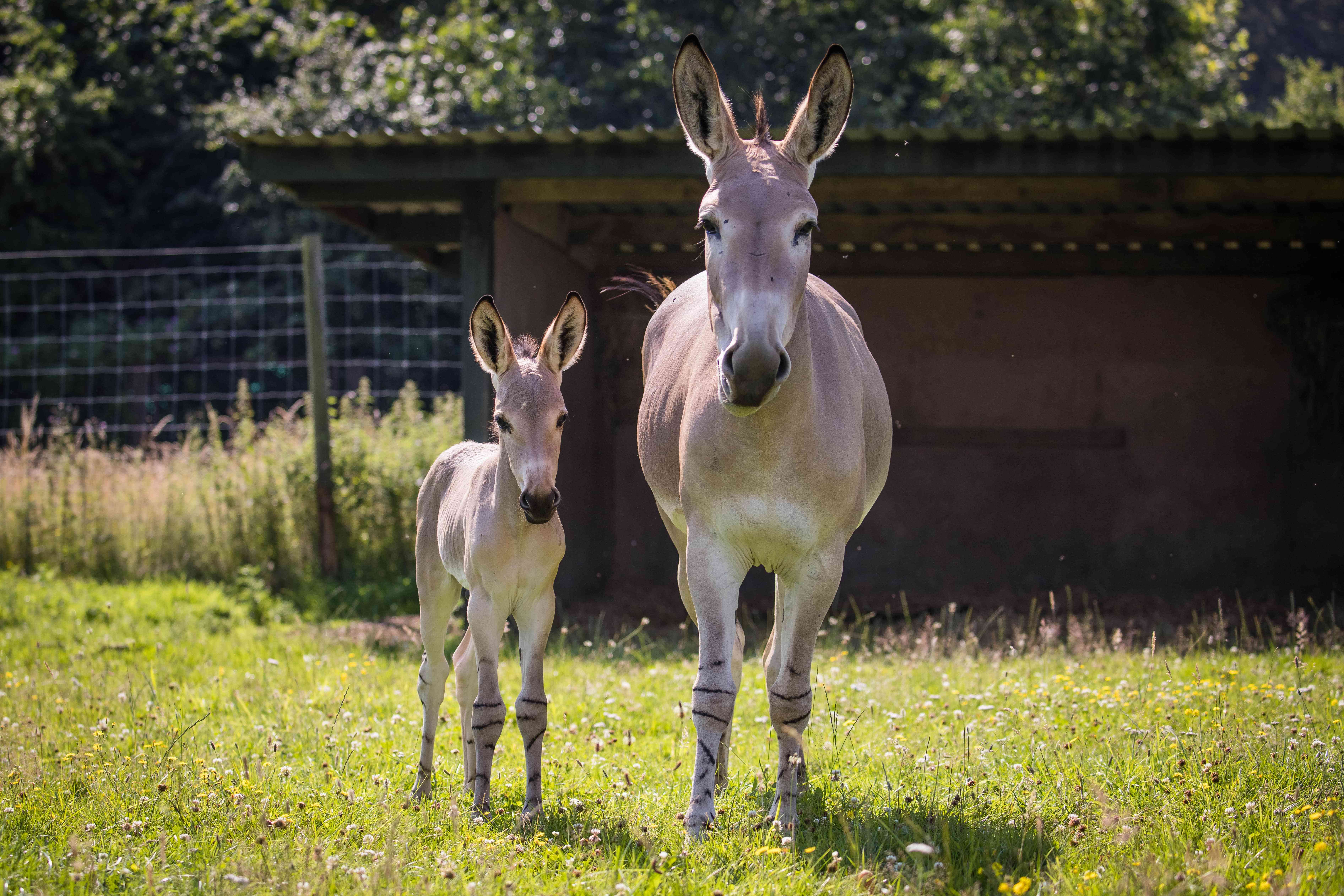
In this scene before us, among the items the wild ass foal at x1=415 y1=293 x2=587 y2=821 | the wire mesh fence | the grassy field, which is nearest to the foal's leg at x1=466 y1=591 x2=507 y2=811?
the wild ass foal at x1=415 y1=293 x2=587 y2=821

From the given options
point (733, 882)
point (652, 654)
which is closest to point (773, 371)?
point (733, 882)

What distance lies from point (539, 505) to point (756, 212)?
4.14 ft

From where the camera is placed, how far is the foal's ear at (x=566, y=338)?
169 inches

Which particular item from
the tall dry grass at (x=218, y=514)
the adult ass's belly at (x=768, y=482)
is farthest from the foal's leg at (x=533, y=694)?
the tall dry grass at (x=218, y=514)

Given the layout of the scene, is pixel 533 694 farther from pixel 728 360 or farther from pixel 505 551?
pixel 728 360

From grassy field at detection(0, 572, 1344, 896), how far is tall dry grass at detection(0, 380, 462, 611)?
286 centimetres

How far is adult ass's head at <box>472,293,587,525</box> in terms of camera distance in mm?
3869

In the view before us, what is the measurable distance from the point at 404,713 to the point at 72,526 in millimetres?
6122

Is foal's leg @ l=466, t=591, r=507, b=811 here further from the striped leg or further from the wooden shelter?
the wooden shelter

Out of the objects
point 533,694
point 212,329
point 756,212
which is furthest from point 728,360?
point 212,329

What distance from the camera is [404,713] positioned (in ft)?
18.5

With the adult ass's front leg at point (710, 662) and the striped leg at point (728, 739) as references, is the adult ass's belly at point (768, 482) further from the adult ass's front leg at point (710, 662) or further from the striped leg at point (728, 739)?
the striped leg at point (728, 739)

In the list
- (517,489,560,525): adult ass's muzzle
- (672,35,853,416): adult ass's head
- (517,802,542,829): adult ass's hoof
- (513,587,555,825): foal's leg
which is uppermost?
(672,35,853,416): adult ass's head

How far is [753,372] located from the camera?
305cm
